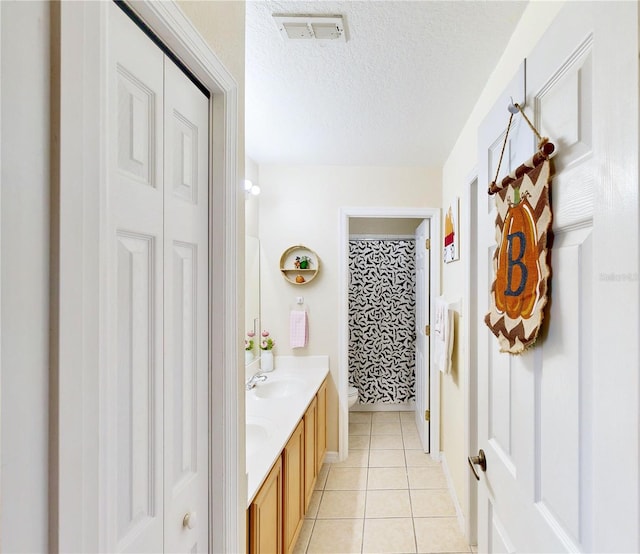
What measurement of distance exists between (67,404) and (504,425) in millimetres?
966

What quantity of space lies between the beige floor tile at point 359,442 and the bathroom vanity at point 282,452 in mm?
533

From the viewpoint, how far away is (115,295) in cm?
57

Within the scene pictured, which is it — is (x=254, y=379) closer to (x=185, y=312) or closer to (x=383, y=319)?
(x=185, y=312)

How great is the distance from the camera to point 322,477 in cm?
→ 273

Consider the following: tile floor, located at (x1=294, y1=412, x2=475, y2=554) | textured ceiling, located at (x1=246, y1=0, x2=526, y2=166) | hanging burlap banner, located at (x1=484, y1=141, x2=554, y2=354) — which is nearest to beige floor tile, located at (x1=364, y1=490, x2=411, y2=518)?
tile floor, located at (x1=294, y1=412, x2=475, y2=554)

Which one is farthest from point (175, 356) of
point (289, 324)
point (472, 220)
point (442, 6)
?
point (289, 324)

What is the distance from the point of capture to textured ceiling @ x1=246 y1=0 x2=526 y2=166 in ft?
4.22

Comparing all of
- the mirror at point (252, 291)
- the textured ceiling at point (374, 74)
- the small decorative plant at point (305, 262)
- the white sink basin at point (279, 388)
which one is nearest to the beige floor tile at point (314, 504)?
the white sink basin at point (279, 388)

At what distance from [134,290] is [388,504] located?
7.94ft

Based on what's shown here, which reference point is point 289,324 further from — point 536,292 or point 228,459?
point 536,292

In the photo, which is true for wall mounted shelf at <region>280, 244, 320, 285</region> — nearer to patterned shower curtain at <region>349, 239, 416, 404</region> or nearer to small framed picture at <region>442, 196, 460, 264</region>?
small framed picture at <region>442, 196, 460, 264</region>

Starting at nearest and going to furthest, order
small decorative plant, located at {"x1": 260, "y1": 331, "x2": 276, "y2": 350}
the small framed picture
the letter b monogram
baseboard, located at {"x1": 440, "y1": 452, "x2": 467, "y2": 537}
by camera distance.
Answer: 1. the letter b monogram
2. baseboard, located at {"x1": 440, "y1": 452, "x2": 467, "y2": 537}
3. the small framed picture
4. small decorative plant, located at {"x1": 260, "y1": 331, "x2": 276, "y2": 350}
